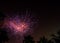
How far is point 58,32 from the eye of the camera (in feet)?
237

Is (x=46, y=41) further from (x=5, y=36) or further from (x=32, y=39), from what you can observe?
(x=5, y=36)

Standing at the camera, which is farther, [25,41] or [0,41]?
[25,41]

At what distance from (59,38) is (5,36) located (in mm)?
12509

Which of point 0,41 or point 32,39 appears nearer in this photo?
point 0,41

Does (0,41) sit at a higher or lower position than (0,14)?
lower

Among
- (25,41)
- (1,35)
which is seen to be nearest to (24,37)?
(25,41)

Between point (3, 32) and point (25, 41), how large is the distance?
6.66m

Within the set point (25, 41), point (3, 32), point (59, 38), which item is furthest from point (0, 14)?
point (59, 38)

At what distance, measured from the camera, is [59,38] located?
7262 cm

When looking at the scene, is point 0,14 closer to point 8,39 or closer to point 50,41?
point 8,39

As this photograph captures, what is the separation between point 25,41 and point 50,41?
5900 mm

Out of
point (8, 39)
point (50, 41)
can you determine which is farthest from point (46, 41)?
point (8, 39)

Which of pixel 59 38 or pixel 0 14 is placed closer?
pixel 0 14

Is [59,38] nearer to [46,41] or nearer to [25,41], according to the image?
[46,41]
